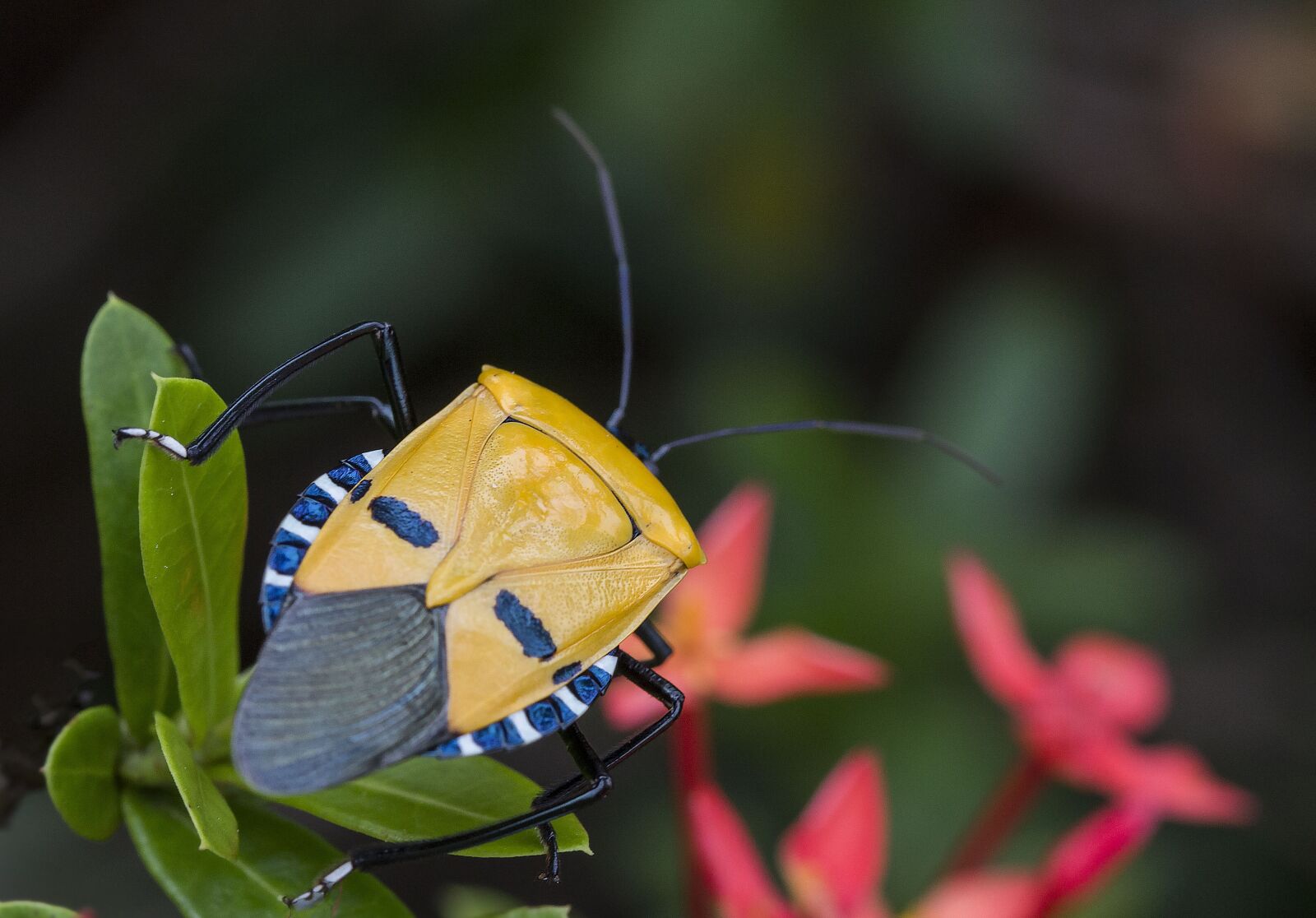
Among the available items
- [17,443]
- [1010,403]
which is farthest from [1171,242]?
[17,443]

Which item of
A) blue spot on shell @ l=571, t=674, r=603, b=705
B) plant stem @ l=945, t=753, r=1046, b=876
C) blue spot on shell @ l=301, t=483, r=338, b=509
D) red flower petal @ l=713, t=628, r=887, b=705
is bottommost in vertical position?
plant stem @ l=945, t=753, r=1046, b=876

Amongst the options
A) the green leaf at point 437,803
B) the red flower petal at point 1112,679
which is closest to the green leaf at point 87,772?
the green leaf at point 437,803

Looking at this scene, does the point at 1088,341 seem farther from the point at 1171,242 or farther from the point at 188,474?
the point at 188,474

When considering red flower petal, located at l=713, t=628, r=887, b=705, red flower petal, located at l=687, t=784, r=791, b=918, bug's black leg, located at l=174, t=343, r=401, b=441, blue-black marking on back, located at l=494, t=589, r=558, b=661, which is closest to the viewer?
blue-black marking on back, located at l=494, t=589, r=558, b=661

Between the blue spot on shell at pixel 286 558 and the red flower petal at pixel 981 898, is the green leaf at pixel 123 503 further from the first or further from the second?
the red flower petal at pixel 981 898

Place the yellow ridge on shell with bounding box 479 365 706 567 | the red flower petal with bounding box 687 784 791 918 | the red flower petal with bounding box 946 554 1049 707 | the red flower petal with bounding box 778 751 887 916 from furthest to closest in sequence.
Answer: the red flower petal with bounding box 946 554 1049 707 → the red flower petal with bounding box 778 751 887 916 → the red flower petal with bounding box 687 784 791 918 → the yellow ridge on shell with bounding box 479 365 706 567

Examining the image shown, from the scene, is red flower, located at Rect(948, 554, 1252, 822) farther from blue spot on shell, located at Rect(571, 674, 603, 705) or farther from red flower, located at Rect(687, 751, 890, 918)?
blue spot on shell, located at Rect(571, 674, 603, 705)

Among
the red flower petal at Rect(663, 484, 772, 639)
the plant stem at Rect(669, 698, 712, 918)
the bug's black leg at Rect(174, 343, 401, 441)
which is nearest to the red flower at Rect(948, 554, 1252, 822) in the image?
the red flower petal at Rect(663, 484, 772, 639)
